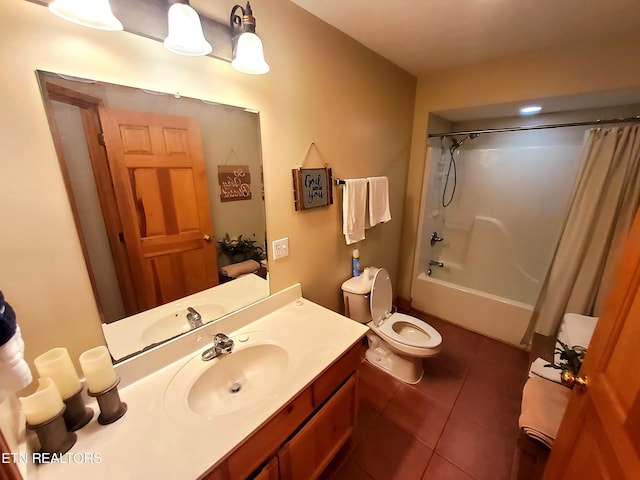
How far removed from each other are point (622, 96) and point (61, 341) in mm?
3269

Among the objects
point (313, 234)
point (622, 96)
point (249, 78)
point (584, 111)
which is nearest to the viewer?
point (249, 78)

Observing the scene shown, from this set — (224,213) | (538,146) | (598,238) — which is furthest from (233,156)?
(538,146)

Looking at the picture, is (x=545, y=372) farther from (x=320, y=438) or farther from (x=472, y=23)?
(x=472, y=23)

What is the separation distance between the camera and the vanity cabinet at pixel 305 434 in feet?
2.65

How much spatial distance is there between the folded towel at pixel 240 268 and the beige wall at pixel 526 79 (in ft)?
5.80

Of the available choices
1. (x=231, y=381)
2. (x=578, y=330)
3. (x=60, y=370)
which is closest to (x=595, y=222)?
(x=578, y=330)

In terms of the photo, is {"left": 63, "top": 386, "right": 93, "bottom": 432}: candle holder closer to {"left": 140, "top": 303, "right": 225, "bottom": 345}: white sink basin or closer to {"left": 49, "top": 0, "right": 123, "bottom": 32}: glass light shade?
{"left": 140, "top": 303, "right": 225, "bottom": 345}: white sink basin

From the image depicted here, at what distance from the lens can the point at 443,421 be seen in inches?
63.4

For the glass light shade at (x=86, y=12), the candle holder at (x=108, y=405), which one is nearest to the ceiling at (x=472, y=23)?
the glass light shade at (x=86, y=12)

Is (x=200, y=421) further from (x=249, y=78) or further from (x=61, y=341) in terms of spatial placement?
(x=249, y=78)

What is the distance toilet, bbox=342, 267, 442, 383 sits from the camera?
1774 mm

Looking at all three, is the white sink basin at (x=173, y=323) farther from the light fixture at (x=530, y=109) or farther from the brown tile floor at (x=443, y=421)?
the light fixture at (x=530, y=109)

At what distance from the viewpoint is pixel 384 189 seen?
77.8 inches

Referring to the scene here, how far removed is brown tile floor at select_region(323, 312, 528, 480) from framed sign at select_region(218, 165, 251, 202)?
149cm
